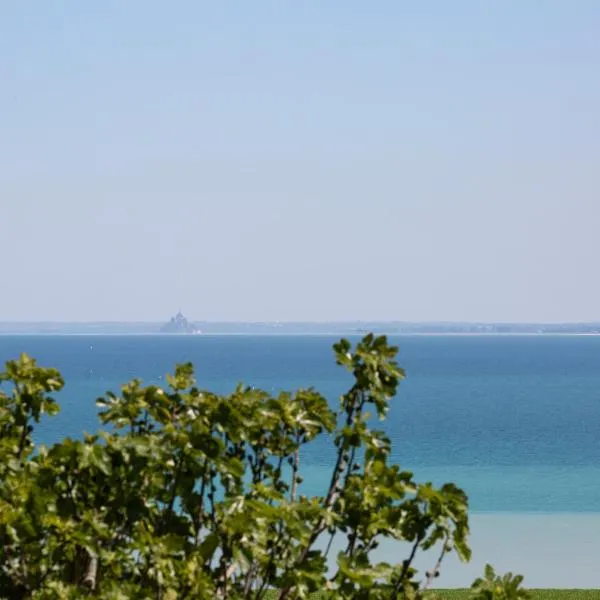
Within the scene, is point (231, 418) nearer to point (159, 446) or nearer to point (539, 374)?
point (159, 446)

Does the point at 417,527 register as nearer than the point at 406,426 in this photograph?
Yes

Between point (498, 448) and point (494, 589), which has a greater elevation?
point (494, 589)

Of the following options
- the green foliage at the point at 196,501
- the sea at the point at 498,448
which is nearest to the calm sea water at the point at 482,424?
the sea at the point at 498,448

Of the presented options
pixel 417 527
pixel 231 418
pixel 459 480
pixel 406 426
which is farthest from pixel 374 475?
pixel 406 426

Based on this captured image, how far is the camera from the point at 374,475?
13.4ft

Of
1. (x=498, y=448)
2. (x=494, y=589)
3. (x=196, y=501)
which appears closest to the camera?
(x=494, y=589)

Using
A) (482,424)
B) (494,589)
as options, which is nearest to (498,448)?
(482,424)

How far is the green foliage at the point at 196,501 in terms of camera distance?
3645 millimetres

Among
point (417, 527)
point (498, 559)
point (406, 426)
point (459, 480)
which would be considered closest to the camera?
point (417, 527)

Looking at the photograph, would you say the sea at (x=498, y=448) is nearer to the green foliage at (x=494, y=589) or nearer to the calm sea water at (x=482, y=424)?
the calm sea water at (x=482, y=424)

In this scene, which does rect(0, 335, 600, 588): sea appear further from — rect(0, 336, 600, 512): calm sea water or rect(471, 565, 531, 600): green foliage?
rect(471, 565, 531, 600): green foliage

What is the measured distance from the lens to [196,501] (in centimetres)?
404

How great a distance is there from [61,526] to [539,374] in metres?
105

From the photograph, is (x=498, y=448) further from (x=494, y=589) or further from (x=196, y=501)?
(x=494, y=589)
